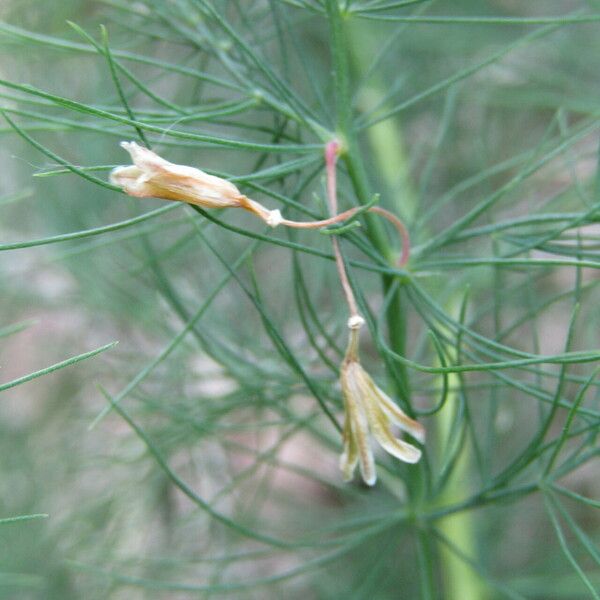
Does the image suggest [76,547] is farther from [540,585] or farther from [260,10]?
[260,10]

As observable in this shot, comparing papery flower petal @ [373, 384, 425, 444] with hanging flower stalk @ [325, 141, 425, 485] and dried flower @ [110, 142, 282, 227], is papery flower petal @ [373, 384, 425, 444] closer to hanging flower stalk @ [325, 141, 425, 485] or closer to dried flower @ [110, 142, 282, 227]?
hanging flower stalk @ [325, 141, 425, 485]

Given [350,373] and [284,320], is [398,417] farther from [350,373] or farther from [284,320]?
[284,320]

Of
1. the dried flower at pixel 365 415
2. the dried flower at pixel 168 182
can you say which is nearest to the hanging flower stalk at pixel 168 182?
the dried flower at pixel 168 182

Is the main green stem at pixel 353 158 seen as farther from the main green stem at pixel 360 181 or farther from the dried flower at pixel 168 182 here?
the dried flower at pixel 168 182

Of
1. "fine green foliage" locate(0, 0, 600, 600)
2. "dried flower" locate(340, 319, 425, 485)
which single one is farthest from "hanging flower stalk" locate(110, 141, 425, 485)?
"fine green foliage" locate(0, 0, 600, 600)

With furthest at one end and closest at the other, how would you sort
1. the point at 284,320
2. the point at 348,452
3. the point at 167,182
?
the point at 284,320
the point at 348,452
the point at 167,182

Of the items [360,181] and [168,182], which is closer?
[168,182]

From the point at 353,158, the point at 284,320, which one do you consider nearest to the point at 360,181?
the point at 353,158
